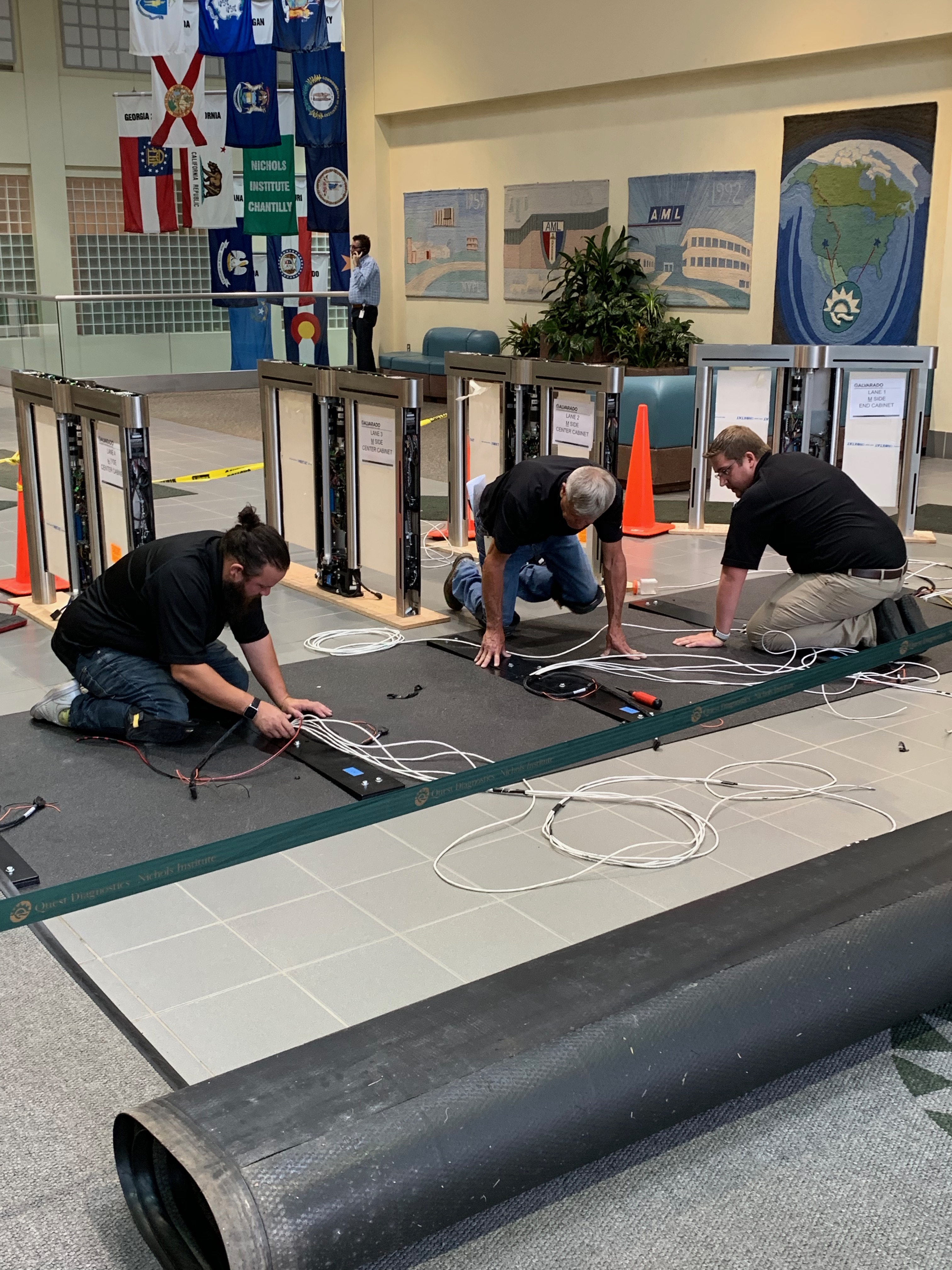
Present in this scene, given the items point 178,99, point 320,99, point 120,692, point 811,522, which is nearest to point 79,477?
point 120,692

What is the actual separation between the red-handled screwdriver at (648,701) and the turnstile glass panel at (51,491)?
3267 millimetres

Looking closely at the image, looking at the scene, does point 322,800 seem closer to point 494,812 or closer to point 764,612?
point 494,812

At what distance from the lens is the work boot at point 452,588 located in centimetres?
674

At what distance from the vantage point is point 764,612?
594 centimetres

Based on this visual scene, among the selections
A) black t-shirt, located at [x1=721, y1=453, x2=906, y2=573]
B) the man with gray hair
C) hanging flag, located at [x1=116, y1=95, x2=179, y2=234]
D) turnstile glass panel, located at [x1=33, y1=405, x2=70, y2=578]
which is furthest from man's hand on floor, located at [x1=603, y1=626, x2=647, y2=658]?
hanging flag, located at [x1=116, y1=95, x2=179, y2=234]

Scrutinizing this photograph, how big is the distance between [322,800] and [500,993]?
1.66 meters

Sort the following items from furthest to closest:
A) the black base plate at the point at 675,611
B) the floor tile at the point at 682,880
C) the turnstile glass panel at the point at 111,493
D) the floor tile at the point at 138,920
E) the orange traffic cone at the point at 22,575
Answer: the orange traffic cone at the point at 22,575
the black base plate at the point at 675,611
the turnstile glass panel at the point at 111,493
the floor tile at the point at 682,880
the floor tile at the point at 138,920

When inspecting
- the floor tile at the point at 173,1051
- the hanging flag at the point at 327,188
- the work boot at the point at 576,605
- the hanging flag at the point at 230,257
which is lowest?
the floor tile at the point at 173,1051

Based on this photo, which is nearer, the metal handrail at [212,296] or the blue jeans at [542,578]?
the blue jeans at [542,578]

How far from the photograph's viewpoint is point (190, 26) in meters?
16.1

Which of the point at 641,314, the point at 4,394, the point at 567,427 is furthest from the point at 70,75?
A: the point at 567,427

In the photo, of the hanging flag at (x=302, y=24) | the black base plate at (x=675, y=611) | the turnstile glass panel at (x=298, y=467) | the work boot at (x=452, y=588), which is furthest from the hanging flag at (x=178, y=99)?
the black base plate at (x=675, y=611)

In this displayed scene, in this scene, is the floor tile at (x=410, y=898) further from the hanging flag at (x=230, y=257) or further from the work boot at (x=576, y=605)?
the hanging flag at (x=230, y=257)

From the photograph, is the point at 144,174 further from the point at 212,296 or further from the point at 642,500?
the point at 642,500
